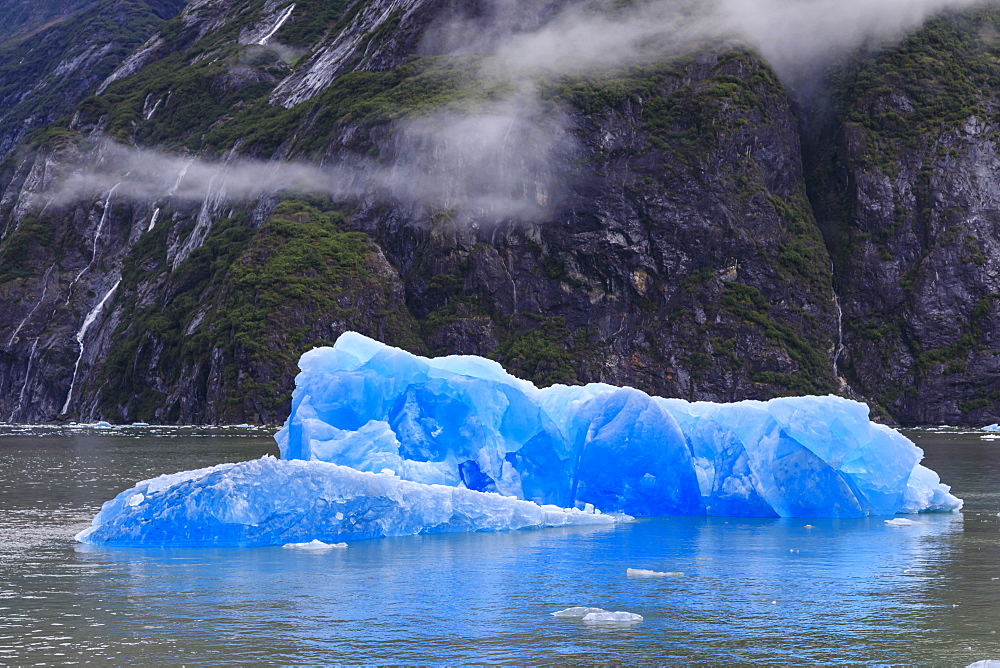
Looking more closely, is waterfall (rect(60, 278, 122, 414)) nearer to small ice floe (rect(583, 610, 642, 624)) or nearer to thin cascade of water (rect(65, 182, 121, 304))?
thin cascade of water (rect(65, 182, 121, 304))

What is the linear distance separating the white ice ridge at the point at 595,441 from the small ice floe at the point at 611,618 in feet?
52.0

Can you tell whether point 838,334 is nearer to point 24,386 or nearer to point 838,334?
point 838,334

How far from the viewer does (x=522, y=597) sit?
918 inches

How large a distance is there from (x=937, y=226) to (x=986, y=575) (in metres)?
137

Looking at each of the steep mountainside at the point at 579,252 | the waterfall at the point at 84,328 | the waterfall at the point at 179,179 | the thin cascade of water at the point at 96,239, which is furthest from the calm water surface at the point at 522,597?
the waterfall at the point at 179,179

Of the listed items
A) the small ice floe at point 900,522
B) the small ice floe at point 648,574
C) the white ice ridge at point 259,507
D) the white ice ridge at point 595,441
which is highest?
the white ice ridge at point 595,441

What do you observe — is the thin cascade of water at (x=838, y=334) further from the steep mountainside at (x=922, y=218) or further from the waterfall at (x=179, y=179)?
the waterfall at (x=179, y=179)

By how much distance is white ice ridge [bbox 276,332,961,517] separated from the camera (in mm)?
37562

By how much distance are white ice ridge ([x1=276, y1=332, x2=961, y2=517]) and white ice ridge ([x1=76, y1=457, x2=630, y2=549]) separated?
538cm

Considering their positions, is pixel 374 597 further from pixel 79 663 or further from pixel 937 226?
pixel 937 226

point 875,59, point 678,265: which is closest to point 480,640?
point 678,265

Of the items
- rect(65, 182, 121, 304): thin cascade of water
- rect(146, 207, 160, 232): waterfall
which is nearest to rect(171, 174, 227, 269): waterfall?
rect(146, 207, 160, 232): waterfall

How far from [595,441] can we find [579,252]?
119m

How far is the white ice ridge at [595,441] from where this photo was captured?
123 feet
